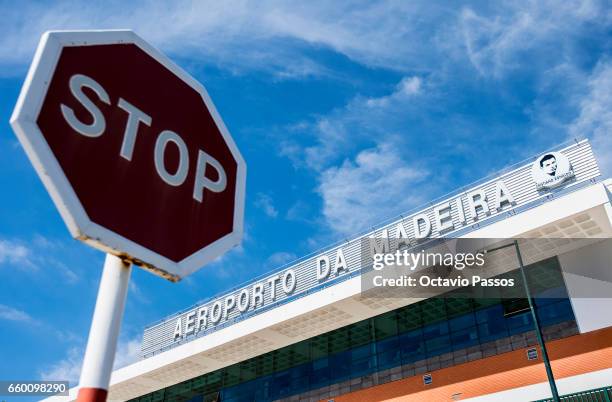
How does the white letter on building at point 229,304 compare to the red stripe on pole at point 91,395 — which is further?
the white letter on building at point 229,304

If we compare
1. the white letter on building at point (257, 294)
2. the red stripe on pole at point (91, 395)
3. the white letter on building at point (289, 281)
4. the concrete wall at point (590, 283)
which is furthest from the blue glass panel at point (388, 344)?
the red stripe on pole at point (91, 395)

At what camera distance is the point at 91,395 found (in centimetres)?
206

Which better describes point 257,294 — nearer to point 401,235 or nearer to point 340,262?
point 340,262

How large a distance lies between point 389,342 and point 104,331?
2098 cm

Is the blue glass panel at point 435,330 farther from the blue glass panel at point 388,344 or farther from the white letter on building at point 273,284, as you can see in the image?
the white letter on building at point 273,284

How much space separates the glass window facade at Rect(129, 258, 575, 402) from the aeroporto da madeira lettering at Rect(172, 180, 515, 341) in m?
2.48

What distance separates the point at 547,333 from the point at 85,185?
1887 centimetres

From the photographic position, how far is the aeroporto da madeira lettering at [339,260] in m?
20.5

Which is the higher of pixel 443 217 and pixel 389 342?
pixel 443 217

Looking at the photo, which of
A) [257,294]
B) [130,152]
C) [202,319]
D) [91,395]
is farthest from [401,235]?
[91,395]

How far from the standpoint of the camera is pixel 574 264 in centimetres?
1873

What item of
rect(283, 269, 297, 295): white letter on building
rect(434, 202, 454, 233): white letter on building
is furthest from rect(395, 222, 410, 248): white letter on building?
rect(283, 269, 297, 295): white letter on building

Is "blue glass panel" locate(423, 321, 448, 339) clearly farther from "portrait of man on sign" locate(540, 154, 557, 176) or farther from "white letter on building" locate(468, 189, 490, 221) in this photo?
"portrait of man on sign" locate(540, 154, 557, 176)

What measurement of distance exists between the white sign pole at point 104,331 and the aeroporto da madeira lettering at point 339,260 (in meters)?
19.2
